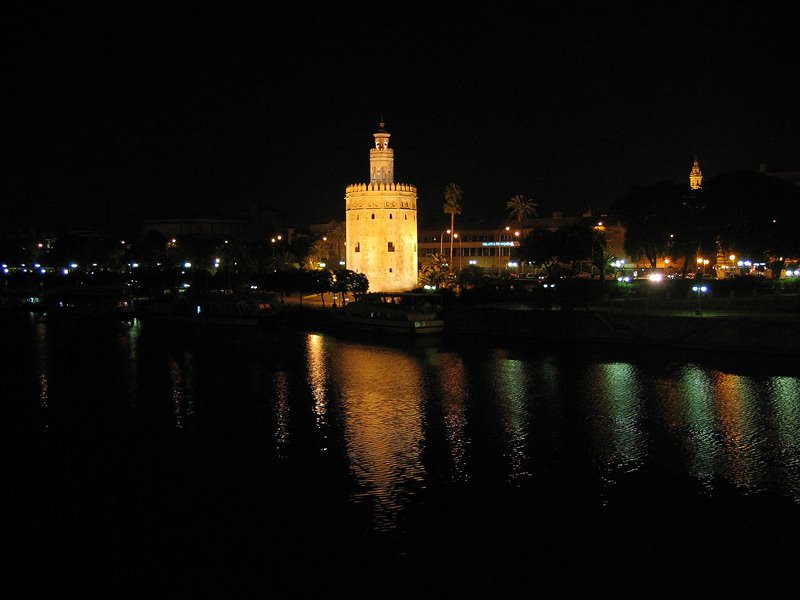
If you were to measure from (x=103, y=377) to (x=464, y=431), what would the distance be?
17.7 metres

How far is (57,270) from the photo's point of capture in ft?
420

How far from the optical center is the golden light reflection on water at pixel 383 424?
1781cm

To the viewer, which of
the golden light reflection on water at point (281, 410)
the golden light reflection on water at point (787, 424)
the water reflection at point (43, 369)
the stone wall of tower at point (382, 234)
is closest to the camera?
the golden light reflection on water at point (787, 424)

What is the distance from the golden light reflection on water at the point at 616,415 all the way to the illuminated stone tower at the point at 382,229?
117 ft

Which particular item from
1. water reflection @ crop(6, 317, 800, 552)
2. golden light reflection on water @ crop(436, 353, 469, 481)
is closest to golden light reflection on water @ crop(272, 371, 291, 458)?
water reflection @ crop(6, 317, 800, 552)

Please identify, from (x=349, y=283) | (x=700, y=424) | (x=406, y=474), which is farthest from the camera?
(x=349, y=283)

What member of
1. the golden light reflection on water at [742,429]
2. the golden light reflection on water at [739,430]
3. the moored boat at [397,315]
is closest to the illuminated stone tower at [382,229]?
the moored boat at [397,315]

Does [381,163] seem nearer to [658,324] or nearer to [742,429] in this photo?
[658,324]

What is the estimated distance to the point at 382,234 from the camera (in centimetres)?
6956

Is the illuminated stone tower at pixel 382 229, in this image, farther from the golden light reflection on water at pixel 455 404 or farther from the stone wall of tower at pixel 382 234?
the golden light reflection on water at pixel 455 404

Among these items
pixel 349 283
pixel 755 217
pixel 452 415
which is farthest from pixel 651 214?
pixel 452 415

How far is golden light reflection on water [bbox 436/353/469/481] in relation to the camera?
2037 centimetres

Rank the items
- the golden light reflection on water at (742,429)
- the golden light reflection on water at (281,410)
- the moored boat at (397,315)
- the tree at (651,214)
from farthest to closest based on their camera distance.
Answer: the tree at (651,214) → the moored boat at (397,315) → the golden light reflection on water at (281,410) → the golden light reflection on water at (742,429)

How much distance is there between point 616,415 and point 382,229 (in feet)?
150
